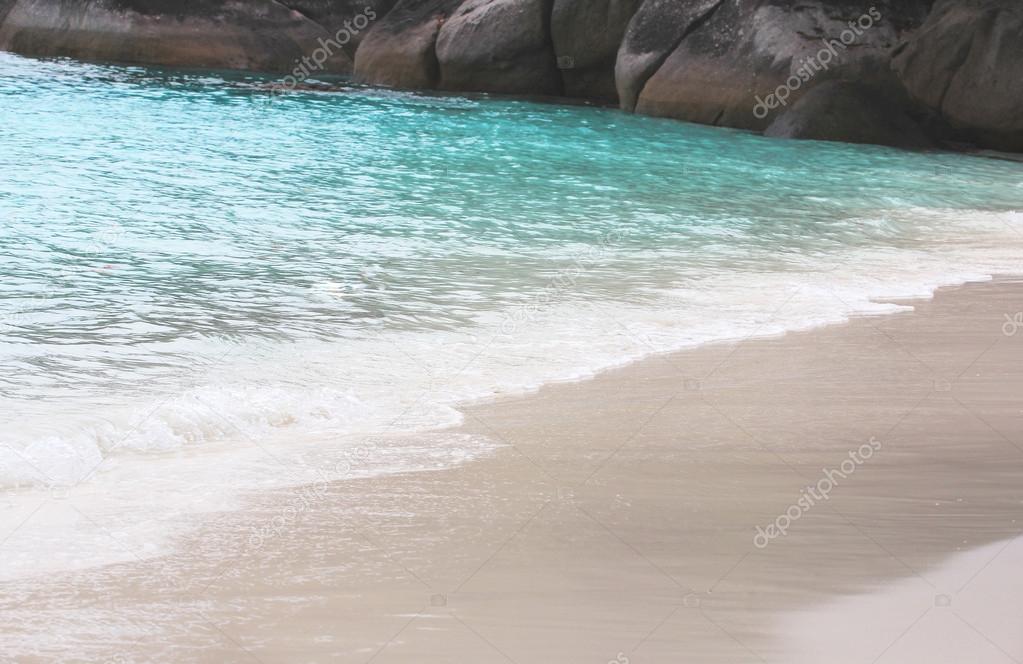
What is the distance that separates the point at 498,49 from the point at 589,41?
167 centimetres

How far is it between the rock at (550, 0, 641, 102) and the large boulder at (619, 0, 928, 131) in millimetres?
1956

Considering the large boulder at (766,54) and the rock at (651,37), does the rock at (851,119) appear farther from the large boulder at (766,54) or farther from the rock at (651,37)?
the rock at (651,37)

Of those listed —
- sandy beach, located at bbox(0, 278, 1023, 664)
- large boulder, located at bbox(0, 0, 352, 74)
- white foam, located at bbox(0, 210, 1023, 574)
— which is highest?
sandy beach, located at bbox(0, 278, 1023, 664)

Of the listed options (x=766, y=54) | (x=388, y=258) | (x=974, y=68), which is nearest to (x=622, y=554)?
(x=388, y=258)

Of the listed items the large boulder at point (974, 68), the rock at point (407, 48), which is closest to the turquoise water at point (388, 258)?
the large boulder at point (974, 68)

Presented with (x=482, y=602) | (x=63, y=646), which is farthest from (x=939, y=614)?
(x=63, y=646)

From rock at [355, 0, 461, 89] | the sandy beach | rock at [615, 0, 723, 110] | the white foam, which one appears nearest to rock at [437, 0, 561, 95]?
rock at [355, 0, 461, 89]

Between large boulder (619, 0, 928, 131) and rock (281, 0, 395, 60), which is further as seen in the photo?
rock (281, 0, 395, 60)

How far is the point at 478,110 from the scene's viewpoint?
19.7m

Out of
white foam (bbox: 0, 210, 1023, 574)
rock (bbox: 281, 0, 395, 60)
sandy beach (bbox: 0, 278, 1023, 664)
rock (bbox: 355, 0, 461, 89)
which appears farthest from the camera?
rock (bbox: 281, 0, 395, 60)

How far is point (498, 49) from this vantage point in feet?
72.5

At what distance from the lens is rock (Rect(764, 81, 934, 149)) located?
17172mm

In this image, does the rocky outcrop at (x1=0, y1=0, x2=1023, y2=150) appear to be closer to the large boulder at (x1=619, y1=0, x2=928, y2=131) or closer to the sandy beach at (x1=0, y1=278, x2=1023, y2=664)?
the large boulder at (x1=619, y1=0, x2=928, y2=131)

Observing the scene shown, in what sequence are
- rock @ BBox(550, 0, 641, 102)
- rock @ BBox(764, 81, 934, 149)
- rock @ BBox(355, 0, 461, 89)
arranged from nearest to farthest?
rock @ BBox(764, 81, 934, 149) → rock @ BBox(550, 0, 641, 102) → rock @ BBox(355, 0, 461, 89)
